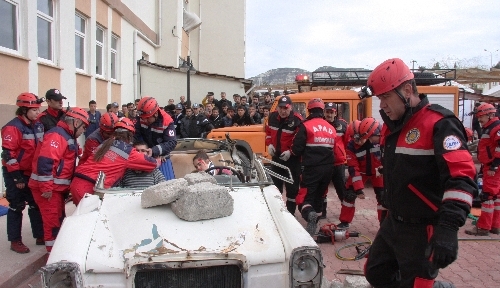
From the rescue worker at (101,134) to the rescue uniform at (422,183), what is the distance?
2.97 meters

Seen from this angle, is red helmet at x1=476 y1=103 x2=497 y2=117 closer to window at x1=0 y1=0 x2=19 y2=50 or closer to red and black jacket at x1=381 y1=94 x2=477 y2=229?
red and black jacket at x1=381 y1=94 x2=477 y2=229

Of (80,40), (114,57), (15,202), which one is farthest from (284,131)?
(114,57)

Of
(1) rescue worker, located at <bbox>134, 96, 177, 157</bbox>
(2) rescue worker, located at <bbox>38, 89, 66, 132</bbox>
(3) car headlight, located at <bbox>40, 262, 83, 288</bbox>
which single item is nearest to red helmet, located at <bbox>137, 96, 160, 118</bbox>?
(1) rescue worker, located at <bbox>134, 96, 177, 157</bbox>

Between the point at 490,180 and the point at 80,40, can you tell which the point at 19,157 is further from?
the point at 80,40

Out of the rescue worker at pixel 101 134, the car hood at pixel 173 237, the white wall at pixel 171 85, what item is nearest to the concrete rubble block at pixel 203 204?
the car hood at pixel 173 237

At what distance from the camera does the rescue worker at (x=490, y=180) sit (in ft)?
19.7

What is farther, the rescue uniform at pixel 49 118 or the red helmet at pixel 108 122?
the rescue uniform at pixel 49 118

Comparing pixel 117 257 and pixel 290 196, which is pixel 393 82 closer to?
pixel 117 257

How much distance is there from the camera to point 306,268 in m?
2.88

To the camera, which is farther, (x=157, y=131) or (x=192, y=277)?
(x=157, y=131)

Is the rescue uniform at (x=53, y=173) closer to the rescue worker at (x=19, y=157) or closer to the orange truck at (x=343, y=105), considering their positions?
the rescue worker at (x=19, y=157)

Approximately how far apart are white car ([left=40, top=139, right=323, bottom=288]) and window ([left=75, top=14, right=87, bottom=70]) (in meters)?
9.51

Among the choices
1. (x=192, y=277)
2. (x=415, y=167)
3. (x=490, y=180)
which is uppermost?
(x=415, y=167)

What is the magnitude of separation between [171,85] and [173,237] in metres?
→ 15.3
